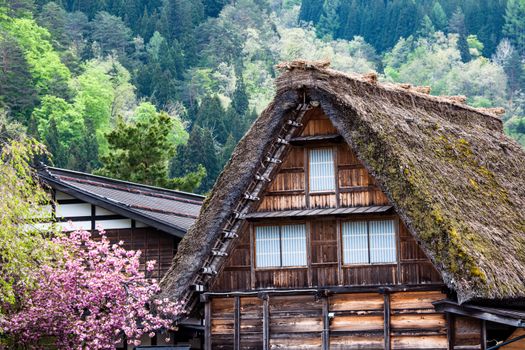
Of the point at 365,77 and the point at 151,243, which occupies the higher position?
the point at 365,77

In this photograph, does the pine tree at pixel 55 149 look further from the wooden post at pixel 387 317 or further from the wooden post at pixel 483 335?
the wooden post at pixel 483 335

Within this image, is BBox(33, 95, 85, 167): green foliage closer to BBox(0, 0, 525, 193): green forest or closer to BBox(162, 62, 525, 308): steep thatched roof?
BBox(0, 0, 525, 193): green forest

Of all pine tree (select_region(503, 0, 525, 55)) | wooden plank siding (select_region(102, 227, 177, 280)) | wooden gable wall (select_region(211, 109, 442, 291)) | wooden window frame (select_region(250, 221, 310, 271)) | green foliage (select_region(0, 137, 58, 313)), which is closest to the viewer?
green foliage (select_region(0, 137, 58, 313))

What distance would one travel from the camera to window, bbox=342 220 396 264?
78.6ft

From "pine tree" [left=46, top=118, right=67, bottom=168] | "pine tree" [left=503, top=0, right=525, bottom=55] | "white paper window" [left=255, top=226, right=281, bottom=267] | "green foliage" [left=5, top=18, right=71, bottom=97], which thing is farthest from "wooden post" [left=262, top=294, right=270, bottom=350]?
"pine tree" [left=503, top=0, right=525, bottom=55]

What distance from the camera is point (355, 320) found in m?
24.0

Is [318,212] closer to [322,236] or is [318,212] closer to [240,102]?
[322,236]

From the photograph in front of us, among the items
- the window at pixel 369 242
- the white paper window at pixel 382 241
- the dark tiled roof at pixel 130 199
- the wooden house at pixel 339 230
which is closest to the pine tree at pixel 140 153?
the dark tiled roof at pixel 130 199

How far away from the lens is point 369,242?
24.2m

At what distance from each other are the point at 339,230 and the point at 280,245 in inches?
47.8

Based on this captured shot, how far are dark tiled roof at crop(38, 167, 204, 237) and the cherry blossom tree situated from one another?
2.61m

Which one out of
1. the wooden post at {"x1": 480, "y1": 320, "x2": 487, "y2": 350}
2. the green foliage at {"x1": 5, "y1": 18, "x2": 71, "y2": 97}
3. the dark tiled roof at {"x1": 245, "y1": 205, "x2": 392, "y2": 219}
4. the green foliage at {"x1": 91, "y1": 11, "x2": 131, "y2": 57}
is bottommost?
the wooden post at {"x1": 480, "y1": 320, "x2": 487, "y2": 350}

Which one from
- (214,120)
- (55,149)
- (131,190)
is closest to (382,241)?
(131,190)

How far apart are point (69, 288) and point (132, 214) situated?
3.92 meters
